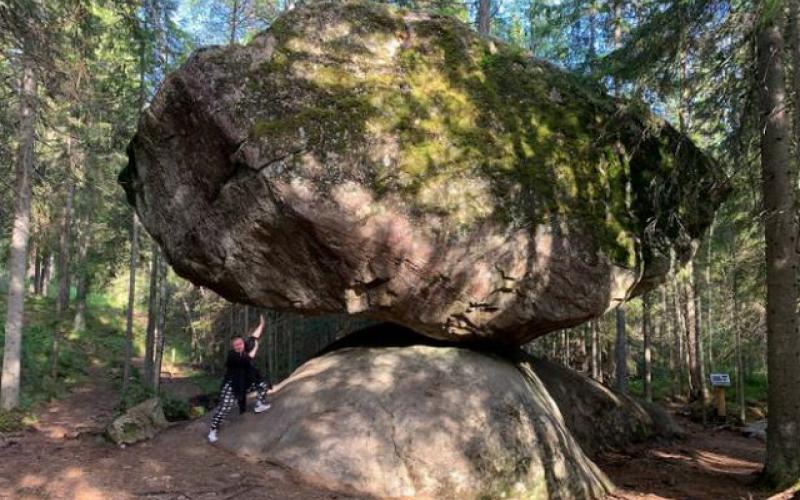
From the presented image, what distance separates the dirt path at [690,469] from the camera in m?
9.17

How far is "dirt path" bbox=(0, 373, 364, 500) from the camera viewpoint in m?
6.83

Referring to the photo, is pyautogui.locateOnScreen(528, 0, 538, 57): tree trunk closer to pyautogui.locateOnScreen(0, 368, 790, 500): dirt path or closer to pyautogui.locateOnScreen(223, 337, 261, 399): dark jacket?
pyautogui.locateOnScreen(0, 368, 790, 500): dirt path

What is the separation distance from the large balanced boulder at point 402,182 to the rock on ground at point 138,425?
8.07 ft

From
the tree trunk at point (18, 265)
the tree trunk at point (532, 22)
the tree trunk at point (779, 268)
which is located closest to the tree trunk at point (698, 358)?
the tree trunk at point (779, 268)

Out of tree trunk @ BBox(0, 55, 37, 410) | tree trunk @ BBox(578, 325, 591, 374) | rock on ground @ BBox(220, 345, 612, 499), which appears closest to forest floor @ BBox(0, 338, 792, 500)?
rock on ground @ BBox(220, 345, 612, 499)

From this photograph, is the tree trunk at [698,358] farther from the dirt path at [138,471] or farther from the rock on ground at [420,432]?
the dirt path at [138,471]

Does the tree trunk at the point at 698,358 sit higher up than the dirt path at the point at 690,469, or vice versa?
the tree trunk at the point at 698,358

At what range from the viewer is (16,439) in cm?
1000

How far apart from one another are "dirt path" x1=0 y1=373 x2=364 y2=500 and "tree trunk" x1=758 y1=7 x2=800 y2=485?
7.07m

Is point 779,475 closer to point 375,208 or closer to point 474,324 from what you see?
point 474,324

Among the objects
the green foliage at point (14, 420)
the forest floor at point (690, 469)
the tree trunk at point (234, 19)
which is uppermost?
the tree trunk at point (234, 19)

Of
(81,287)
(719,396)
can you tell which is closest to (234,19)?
(81,287)

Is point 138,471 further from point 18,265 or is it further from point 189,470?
point 18,265

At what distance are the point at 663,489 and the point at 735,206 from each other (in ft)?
25.5
